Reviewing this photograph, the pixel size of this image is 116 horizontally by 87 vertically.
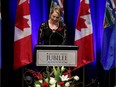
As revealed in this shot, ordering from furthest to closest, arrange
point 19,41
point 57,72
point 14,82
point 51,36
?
point 14,82 → point 19,41 → point 51,36 → point 57,72

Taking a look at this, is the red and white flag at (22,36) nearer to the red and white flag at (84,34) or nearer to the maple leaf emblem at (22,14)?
the maple leaf emblem at (22,14)

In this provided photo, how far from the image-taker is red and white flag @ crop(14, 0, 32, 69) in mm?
4344

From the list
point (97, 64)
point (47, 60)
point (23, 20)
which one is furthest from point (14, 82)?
point (47, 60)

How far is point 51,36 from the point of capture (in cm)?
394

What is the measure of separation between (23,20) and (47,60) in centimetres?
146

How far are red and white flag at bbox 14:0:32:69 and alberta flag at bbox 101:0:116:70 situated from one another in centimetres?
122

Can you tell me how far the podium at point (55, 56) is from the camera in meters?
3.05

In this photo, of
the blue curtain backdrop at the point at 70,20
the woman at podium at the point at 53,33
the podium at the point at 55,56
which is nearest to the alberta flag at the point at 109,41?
the blue curtain backdrop at the point at 70,20

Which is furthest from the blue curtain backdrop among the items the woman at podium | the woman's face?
the woman's face

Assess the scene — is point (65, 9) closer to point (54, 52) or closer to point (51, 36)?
point (51, 36)

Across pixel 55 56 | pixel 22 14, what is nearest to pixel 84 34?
pixel 22 14

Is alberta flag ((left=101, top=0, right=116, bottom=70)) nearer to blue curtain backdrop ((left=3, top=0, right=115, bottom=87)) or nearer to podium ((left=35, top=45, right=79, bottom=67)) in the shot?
blue curtain backdrop ((left=3, top=0, right=115, bottom=87))

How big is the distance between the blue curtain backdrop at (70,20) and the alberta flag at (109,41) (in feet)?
0.66

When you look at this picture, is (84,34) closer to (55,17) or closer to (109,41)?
(109,41)
